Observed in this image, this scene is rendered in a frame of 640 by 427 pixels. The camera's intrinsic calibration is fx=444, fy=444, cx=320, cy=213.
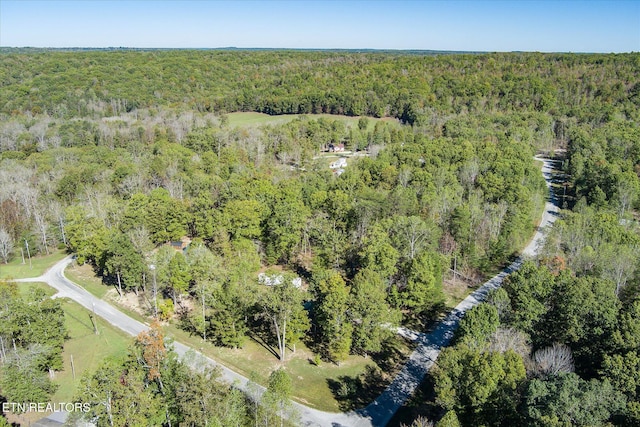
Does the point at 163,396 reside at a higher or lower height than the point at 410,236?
lower

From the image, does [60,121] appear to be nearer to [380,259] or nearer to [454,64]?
[380,259]

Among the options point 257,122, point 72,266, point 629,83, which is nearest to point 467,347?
point 72,266

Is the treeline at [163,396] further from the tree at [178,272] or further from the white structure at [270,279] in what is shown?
the tree at [178,272]

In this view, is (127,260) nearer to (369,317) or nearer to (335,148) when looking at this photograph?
(369,317)

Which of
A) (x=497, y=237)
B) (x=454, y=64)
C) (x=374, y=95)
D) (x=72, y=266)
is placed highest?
(x=454, y=64)

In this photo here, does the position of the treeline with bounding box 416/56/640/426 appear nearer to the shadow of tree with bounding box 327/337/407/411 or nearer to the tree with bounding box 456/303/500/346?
the tree with bounding box 456/303/500/346

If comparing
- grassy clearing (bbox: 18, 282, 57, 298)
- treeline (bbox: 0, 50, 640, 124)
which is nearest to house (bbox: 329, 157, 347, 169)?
treeline (bbox: 0, 50, 640, 124)

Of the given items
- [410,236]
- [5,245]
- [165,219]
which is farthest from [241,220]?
[5,245]
